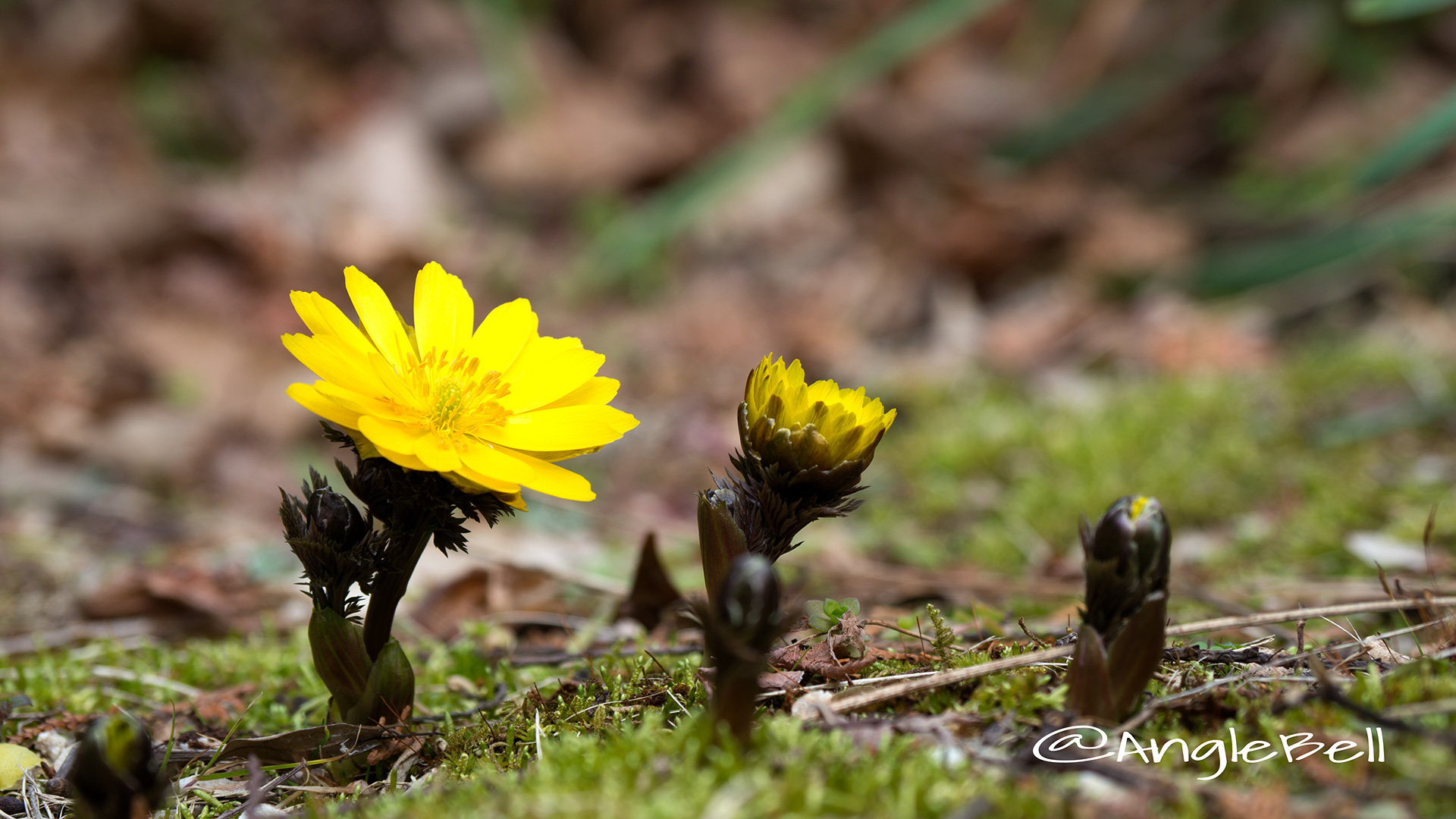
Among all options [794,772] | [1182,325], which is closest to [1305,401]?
[1182,325]

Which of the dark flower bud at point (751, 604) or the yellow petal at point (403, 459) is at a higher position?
the yellow petal at point (403, 459)

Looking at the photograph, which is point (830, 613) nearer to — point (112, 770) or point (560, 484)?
point (560, 484)

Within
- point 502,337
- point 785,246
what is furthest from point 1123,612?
point 785,246

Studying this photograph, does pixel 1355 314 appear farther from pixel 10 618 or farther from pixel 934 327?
pixel 10 618

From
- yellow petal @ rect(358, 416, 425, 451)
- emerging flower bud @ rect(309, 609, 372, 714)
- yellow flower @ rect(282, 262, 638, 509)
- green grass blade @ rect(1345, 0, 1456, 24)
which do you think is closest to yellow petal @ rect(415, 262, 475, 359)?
yellow flower @ rect(282, 262, 638, 509)

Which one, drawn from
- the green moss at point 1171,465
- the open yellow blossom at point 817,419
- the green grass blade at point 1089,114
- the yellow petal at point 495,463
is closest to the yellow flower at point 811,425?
the open yellow blossom at point 817,419

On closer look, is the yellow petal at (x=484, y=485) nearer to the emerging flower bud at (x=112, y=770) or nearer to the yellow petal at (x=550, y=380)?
the yellow petal at (x=550, y=380)
